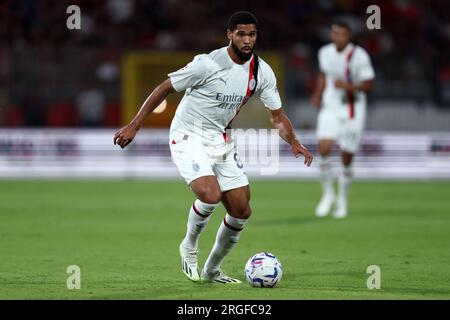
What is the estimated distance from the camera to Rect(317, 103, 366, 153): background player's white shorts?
15.0 meters

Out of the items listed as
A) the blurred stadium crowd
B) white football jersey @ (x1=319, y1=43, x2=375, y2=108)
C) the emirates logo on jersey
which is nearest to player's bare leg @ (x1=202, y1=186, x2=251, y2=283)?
the emirates logo on jersey

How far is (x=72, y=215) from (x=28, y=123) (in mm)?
7784

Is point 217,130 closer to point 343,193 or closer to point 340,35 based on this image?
point 340,35

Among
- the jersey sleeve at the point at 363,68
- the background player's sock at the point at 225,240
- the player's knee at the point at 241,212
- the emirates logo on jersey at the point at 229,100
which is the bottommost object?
the background player's sock at the point at 225,240

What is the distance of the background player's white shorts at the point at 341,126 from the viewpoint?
1504 centimetres

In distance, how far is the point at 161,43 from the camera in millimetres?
24094

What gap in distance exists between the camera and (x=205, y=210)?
28.6ft

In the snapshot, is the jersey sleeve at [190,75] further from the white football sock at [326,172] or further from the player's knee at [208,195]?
the white football sock at [326,172]

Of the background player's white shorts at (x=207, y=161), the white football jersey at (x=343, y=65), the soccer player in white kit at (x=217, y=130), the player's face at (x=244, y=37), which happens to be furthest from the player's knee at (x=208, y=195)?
the white football jersey at (x=343, y=65)

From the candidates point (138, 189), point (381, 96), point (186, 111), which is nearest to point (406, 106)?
point (381, 96)

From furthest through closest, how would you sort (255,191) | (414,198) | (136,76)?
(136,76)
(255,191)
(414,198)

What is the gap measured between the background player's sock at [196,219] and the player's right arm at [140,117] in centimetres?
92

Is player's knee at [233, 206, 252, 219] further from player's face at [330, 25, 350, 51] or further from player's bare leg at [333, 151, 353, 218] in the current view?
player's face at [330, 25, 350, 51]
